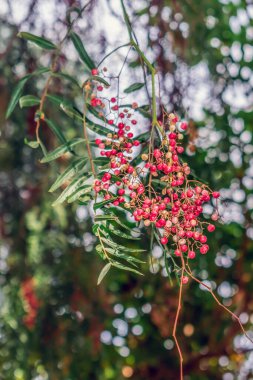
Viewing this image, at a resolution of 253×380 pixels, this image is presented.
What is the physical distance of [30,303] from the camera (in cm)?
223

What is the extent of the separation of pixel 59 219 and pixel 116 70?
605 millimetres

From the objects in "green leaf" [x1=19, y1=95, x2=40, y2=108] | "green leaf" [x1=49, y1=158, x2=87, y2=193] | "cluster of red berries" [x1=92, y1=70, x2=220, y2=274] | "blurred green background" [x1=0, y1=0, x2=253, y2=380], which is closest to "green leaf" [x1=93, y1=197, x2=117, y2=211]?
"cluster of red berries" [x1=92, y1=70, x2=220, y2=274]

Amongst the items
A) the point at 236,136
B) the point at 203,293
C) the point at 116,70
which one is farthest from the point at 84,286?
the point at 116,70

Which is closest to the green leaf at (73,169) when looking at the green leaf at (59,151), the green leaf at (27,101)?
the green leaf at (59,151)

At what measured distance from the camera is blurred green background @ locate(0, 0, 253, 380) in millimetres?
1921

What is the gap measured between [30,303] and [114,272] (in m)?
0.41

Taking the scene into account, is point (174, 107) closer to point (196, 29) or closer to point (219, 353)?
point (196, 29)

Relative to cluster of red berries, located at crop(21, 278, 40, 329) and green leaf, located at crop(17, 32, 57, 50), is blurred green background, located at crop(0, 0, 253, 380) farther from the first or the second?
green leaf, located at crop(17, 32, 57, 50)

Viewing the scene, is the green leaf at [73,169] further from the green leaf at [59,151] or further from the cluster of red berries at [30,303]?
the cluster of red berries at [30,303]

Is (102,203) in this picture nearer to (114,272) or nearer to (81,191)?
(81,191)

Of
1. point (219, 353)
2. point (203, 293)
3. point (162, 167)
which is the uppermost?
point (162, 167)

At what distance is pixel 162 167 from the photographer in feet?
2.97

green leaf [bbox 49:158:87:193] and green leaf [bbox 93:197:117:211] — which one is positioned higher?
green leaf [bbox 93:197:117:211]

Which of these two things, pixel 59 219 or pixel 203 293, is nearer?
pixel 59 219
